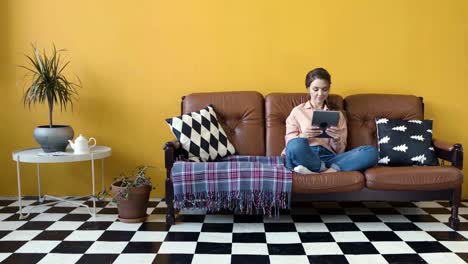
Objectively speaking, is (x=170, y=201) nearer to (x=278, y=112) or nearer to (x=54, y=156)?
(x=54, y=156)

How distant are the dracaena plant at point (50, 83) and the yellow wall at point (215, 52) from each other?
84 mm

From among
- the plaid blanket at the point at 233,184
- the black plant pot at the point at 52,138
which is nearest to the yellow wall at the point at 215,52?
the black plant pot at the point at 52,138

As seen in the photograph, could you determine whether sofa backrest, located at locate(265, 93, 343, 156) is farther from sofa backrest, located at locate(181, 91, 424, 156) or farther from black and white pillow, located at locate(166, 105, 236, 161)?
black and white pillow, located at locate(166, 105, 236, 161)

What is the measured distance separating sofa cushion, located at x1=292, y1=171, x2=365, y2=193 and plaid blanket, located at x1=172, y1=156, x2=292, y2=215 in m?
0.06

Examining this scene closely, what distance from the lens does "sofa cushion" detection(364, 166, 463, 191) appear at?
2533 mm

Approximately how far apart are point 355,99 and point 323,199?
1.00m

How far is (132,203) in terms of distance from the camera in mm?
2701

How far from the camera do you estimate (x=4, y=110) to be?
3377mm

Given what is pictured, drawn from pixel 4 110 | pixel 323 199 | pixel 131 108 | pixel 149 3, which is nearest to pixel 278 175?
pixel 323 199

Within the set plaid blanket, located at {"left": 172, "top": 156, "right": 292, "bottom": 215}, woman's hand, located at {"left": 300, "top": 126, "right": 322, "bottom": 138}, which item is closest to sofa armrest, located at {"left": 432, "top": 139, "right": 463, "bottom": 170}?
woman's hand, located at {"left": 300, "top": 126, "right": 322, "bottom": 138}

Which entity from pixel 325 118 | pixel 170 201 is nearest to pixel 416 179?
pixel 325 118

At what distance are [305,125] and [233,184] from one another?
0.71 m

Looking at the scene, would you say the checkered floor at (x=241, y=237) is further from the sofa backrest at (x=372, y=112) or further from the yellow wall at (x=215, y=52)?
the yellow wall at (x=215, y=52)

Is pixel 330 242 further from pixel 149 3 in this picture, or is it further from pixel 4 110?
pixel 4 110
